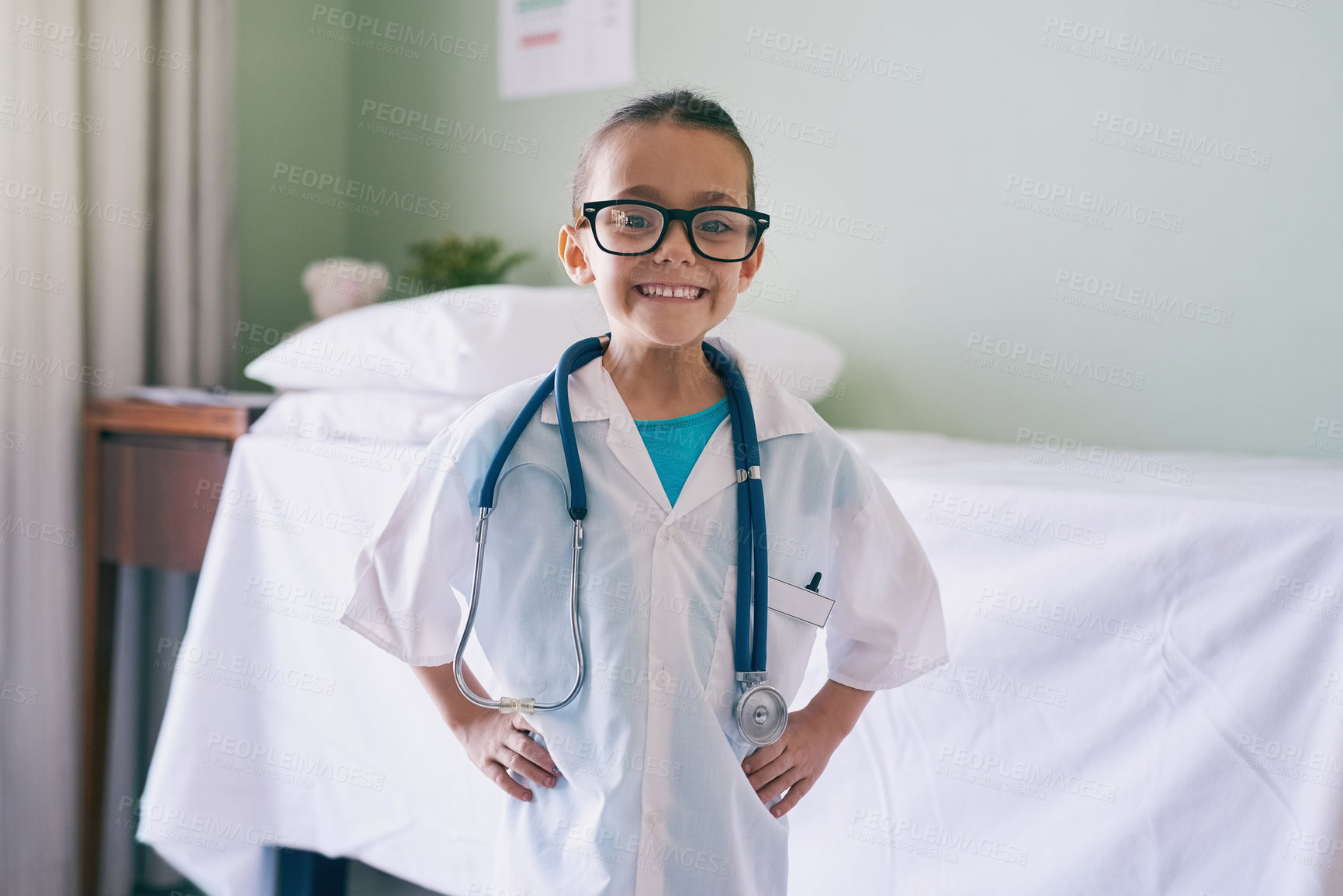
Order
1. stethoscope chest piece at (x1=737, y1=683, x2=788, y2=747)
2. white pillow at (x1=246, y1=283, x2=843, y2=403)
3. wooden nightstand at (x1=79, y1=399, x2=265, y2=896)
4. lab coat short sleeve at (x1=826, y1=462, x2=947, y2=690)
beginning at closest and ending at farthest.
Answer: stethoscope chest piece at (x1=737, y1=683, x2=788, y2=747) < lab coat short sleeve at (x1=826, y1=462, x2=947, y2=690) < white pillow at (x1=246, y1=283, x2=843, y2=403) < wooden nightstand at (x1=79, y1=399, x2=265, y2=896)

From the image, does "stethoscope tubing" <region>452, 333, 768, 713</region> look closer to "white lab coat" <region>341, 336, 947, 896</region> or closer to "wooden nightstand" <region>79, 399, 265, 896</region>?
"white lab coat" <region>341, 336, 947, 896</region>

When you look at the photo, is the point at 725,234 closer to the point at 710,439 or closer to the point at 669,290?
the point at 669,290

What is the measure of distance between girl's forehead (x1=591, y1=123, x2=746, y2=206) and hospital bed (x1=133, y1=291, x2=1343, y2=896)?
0.52 meters

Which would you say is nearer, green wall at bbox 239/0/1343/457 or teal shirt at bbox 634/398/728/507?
teal shirt at bbox 634/398/728/507

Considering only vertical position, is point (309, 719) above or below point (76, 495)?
below

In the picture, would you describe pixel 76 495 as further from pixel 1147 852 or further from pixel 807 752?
pixel 1147 852

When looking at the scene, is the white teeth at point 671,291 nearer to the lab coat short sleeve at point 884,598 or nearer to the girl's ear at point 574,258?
the girl's ear at point 574,258

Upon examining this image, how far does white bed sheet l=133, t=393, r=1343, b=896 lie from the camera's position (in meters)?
0.94

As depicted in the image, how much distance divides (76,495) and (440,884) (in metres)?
0.94

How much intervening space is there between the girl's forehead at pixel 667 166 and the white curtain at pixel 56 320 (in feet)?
4.48

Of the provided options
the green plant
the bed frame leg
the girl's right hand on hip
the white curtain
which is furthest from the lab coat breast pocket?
the green plant

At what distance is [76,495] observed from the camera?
1820 mm

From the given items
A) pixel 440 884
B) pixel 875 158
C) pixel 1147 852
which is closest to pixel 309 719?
pixel 440 884

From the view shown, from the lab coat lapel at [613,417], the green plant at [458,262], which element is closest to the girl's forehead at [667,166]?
the lab coat lapel at [613,417]
